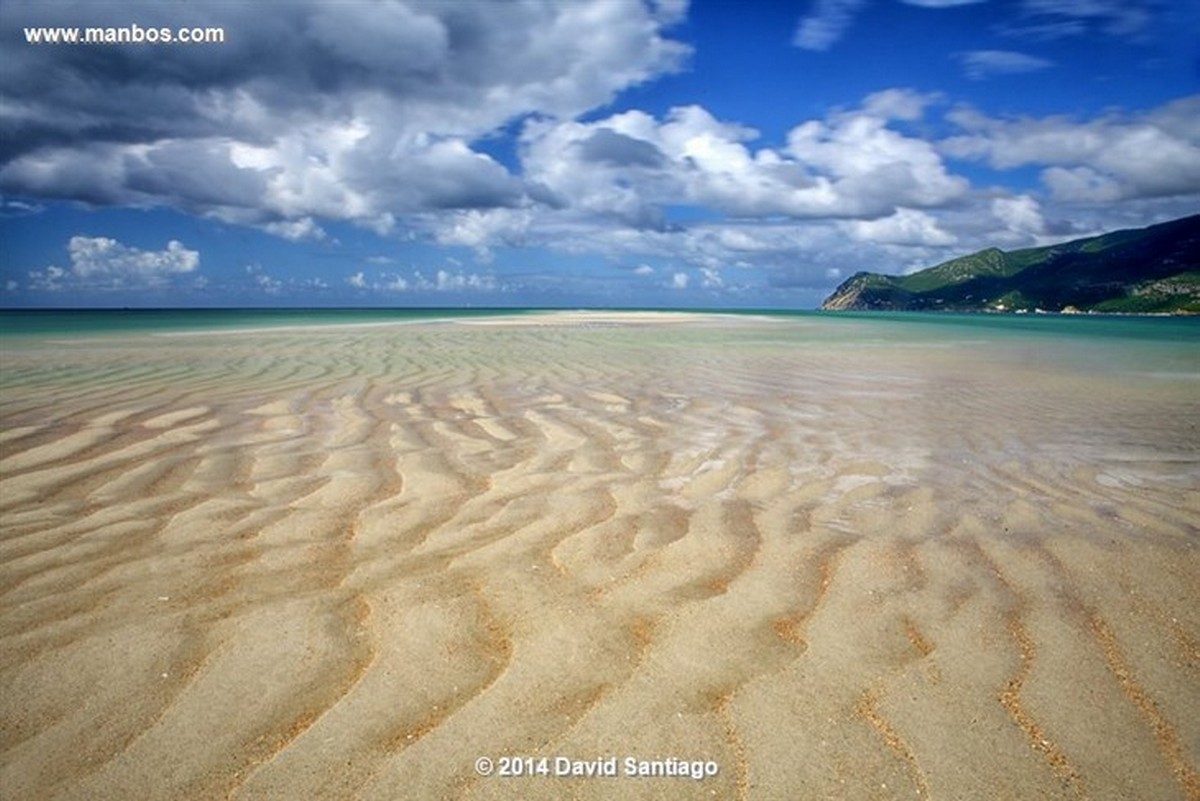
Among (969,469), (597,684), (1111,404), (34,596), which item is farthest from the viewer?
(1111,404)

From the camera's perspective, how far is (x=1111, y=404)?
1164 cm

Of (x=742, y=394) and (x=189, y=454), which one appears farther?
(x=742, y=394)

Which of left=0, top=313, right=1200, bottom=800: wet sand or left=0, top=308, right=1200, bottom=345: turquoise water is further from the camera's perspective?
left=0, top=308, right=1200, bottom=345: turquoise water

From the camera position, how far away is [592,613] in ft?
11.6

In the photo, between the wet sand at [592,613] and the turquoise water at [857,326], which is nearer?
the wet sand at [592,613]

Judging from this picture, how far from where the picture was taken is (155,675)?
2.95 metres

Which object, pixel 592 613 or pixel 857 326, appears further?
pixel 857 326

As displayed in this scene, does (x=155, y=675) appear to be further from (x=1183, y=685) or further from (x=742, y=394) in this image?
(x=742, y=394)

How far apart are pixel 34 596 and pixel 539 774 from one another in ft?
10.4

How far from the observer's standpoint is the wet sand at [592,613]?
2.47 meters

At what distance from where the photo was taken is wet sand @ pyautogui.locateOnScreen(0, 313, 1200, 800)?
2467 mm

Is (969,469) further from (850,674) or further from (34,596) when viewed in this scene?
(34,596)

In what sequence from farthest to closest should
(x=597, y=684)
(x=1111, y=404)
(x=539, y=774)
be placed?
(x=1111, y=404) < (x=597, y=684) < (x=539, y=774)

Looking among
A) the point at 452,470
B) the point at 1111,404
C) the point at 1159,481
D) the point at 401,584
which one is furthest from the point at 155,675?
the point at 1111,404
